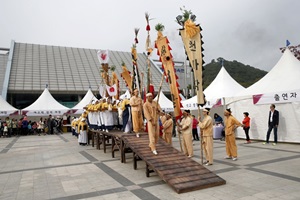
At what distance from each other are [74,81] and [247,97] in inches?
887

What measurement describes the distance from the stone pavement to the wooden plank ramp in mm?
138

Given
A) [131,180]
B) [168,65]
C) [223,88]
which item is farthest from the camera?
[223,88]

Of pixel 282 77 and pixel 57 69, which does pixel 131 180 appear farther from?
pixel 57 69

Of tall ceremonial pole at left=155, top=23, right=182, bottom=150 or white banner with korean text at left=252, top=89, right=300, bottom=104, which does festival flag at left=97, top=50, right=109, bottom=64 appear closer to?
tall ceremonial pole at left=155, top=23, right=182, bottom=150

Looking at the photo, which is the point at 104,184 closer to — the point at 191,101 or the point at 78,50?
the point at 191,101

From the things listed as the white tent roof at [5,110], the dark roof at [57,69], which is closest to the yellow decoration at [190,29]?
the white tent roof at [5,110]

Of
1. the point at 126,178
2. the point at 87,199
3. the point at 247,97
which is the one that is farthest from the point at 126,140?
the point at 247,97

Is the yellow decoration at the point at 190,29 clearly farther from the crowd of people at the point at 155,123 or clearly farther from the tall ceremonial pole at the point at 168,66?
the crowd of people at the point at 155,123

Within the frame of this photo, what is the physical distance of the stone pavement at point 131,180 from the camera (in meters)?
4.40

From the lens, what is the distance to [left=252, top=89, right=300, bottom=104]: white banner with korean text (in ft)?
29.3

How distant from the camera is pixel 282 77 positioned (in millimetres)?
10234

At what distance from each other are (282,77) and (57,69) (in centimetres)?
2704

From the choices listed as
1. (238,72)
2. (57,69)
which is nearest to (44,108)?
(57,69)

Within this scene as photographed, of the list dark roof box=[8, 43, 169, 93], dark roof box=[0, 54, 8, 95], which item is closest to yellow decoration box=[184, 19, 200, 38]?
dark roof box=[8, 43, 169, 93]
